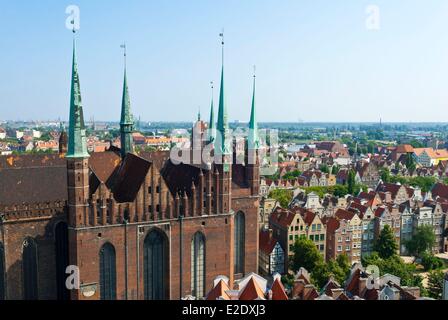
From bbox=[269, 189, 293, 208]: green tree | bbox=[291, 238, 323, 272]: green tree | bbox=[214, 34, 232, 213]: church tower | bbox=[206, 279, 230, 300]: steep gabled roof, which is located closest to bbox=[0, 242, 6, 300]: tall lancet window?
bbox=[206, 279, 230, 300]: steep gabled roof

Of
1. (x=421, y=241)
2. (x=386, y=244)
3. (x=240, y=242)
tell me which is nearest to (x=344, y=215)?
(x=386, y=244)

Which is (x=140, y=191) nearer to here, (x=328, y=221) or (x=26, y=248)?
(x=26, y=248)

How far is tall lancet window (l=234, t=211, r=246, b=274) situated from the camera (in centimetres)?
5134

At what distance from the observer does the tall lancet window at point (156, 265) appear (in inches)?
1725

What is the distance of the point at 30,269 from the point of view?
4284cm

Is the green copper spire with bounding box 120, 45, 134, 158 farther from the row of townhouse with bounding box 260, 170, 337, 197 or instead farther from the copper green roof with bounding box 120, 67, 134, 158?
the row of townhouse with bounding box 260, 170, 337, 197

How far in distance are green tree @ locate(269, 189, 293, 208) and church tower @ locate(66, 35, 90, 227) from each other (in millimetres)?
57519

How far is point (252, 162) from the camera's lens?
170ft

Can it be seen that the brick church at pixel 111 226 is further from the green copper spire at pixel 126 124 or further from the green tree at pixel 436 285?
the green tree at pixel 436 285

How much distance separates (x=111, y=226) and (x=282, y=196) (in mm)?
60848

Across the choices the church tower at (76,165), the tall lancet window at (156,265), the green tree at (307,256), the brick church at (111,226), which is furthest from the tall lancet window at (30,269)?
the green tree at (307,256)

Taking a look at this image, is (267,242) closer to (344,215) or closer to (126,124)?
(344,215)

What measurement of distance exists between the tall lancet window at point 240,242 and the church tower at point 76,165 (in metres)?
17.0
